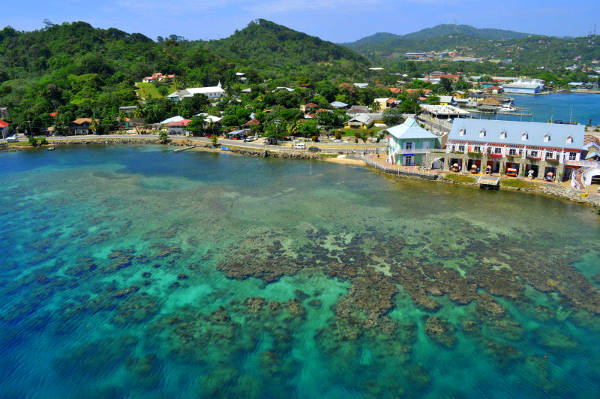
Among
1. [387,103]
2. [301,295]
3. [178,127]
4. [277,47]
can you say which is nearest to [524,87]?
[387,103]

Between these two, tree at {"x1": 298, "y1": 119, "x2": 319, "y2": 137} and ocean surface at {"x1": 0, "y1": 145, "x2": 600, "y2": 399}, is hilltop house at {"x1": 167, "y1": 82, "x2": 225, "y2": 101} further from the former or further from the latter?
ocean surface at {"x1": 0, "y1": 145, "x2": 600, "y2": 399}

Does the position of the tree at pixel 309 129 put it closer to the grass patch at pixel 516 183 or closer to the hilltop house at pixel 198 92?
the grass patch at pixel 516 183

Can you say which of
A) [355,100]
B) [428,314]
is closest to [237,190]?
[428,314]

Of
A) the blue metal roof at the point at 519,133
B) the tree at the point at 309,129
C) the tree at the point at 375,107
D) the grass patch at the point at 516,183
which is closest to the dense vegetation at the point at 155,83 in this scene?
the tree at the point at 309,129

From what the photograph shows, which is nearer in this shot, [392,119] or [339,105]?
[392,119]

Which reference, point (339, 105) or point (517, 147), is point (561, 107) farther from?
point (517, 147)

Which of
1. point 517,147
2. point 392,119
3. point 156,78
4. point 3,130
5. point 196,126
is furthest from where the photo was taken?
point 156,78
